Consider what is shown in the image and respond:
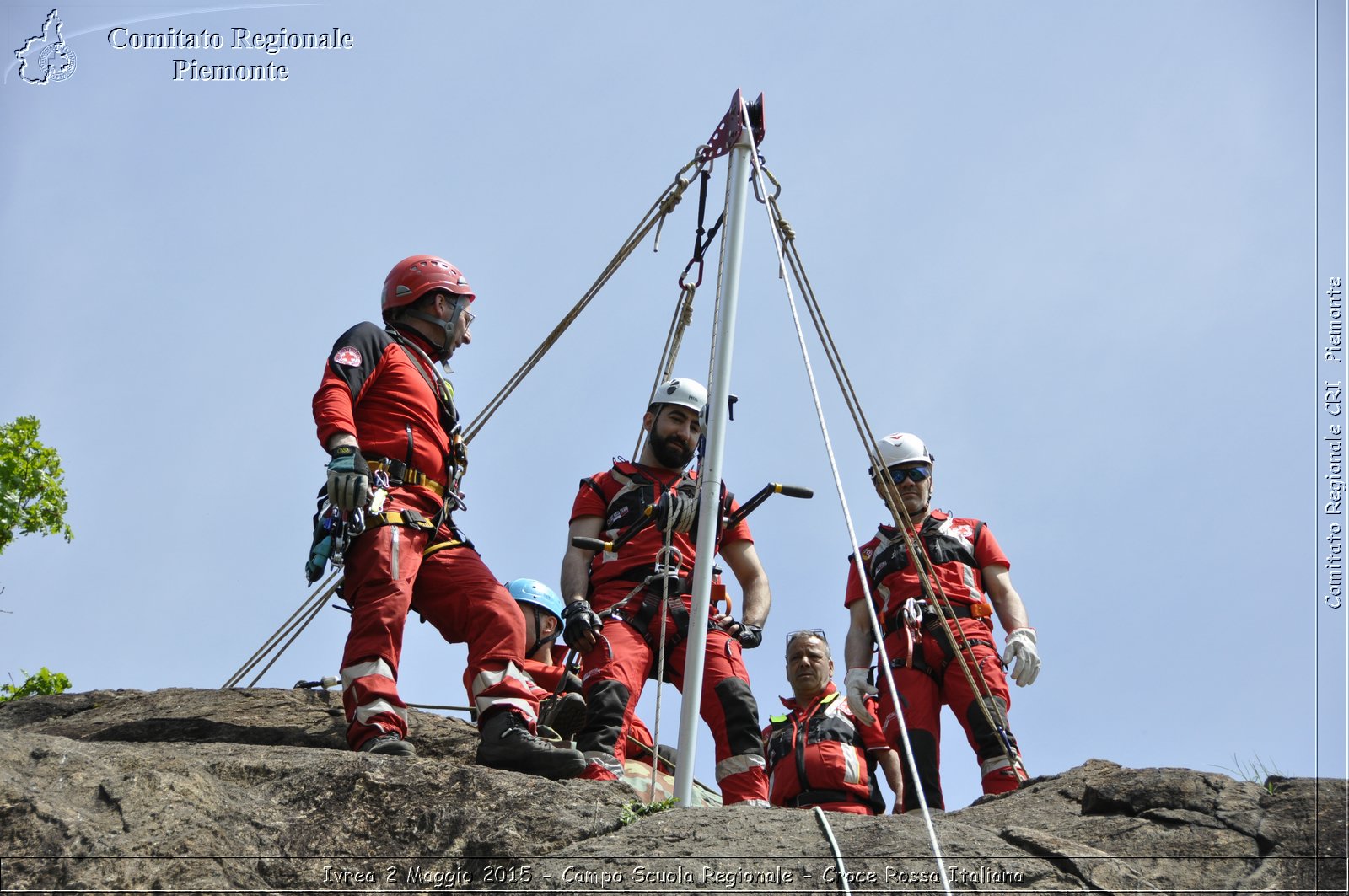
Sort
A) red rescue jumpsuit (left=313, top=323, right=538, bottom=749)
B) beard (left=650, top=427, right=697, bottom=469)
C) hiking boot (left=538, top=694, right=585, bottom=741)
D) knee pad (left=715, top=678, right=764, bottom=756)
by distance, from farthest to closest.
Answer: beard (left=650, top=427, right=697, bottom=469) → knee pad (left=715, top=678, right=764, bottom=756) → hiking boot (left=538, top=694, right=585, bottom=741) → red rescue jumpsuit (left=313, top=323, right=538, bottom=749)

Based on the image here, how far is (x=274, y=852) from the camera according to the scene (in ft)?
18.2

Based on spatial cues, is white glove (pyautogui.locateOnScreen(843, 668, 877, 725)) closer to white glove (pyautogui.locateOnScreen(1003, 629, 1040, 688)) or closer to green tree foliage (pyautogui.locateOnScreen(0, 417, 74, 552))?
white glove (pyautogui.locateOnScreen(1003, 629, 1040, 688))

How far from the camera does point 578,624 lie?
755cm

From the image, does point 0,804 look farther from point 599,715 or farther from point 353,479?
point 599,715

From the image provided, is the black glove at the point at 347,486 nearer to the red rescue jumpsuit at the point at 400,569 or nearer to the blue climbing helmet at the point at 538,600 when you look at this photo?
the red rescue jumpsuit at the point at 400,569

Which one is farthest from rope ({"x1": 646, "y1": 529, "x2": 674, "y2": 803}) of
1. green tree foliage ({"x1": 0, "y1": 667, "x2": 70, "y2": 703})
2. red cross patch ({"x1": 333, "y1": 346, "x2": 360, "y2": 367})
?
green tree foliage ({"x1": 0, "y1": 667, "x2": 70, "y2": 703})

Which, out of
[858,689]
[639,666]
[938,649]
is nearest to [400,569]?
[639,666]

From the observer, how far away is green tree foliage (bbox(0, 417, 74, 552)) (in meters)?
12.3

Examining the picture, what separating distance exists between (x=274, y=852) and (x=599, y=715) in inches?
84.0

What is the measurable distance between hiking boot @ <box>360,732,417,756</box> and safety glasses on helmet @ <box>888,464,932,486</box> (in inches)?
170

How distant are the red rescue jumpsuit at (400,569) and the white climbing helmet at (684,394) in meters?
1.53

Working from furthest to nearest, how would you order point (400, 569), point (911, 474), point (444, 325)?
1. point (911, 474)
2. point (444, 325)
3. point (400, 569)

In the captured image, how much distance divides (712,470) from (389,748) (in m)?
2.10

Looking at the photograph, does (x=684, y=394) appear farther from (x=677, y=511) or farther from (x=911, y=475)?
(x=911, y=475)
